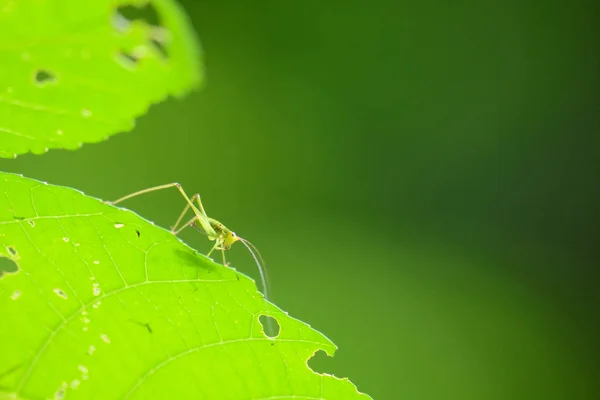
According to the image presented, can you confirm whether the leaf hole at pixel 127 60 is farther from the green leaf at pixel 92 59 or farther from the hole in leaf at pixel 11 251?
the hole in leaf at pixel 11 251

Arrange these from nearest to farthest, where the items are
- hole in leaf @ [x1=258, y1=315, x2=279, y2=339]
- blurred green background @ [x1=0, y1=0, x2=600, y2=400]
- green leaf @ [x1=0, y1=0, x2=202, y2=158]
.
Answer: green leaf @ [x1=0, y1=0, x2=202, y2=158] < hole in leaf @ [x1=258, y1=315, x2=279, y2=339] < blurred green background @ [x1=0, y1=0, x2=600, y2=400]

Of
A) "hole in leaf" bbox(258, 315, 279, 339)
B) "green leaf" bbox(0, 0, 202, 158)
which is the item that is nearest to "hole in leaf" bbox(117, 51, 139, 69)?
"green leaf" bbox(0, 0, 202, 158)

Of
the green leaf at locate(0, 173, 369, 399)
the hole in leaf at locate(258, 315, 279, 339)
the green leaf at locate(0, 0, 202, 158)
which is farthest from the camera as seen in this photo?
the hole in leaf at locate(258, 315, 279, 339)

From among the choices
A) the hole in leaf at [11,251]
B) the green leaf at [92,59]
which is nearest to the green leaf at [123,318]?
the hole in leaf at [11,251]

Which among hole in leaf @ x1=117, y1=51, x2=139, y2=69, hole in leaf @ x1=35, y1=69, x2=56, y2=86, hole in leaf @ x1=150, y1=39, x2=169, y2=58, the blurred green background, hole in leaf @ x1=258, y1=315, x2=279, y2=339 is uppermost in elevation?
→ hole in leaf @ x1=150, y1=39, x2=169, y2=58

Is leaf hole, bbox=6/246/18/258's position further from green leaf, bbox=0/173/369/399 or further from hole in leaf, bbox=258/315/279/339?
hole in leaf, bbox=258/315/279/339

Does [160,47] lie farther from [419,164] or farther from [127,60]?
[419,164]
